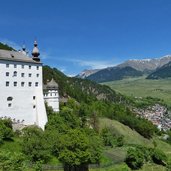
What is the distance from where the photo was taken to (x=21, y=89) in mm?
89625

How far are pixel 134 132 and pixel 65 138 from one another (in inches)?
3449

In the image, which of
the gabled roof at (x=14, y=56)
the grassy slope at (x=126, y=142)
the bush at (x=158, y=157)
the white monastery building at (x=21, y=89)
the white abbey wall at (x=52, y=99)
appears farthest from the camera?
the white abbey wall at (x=52, y=99)

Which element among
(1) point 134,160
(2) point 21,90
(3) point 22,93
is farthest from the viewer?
(3) point 22,93

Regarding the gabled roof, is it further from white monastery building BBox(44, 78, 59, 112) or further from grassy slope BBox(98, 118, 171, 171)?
grassy slope BBox(98, 118, 171, 171)

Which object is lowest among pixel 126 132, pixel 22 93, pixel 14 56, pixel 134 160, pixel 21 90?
pixel 126 132

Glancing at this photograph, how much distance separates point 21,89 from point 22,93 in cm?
112

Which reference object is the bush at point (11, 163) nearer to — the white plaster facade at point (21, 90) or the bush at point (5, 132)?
the bush at point (5, 132)

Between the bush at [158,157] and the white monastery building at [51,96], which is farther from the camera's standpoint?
the white monastery building at [51,96]

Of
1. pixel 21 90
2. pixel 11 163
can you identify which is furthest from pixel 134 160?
pixel 11 163

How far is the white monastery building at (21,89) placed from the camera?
85625mm

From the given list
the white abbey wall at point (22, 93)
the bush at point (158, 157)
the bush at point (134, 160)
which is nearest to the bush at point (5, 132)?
the white abbey wall at point (22, 93)

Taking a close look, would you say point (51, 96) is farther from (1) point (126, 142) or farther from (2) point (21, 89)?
(1) point (126, 142)

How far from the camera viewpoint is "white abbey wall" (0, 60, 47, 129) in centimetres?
8556

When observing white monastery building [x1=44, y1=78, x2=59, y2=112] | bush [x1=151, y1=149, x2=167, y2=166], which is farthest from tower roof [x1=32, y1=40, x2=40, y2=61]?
bush [x1=151, y1=149, x2=167, y2=166]
